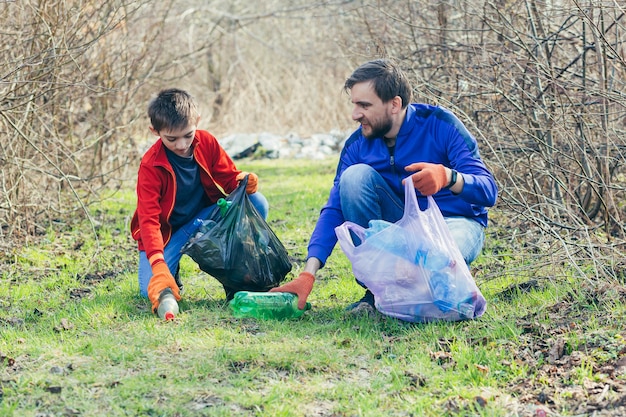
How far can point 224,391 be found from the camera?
2941 mm

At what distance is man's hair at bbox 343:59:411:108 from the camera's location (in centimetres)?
383

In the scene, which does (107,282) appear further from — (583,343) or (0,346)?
(583,343)

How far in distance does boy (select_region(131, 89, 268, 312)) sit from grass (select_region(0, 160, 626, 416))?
9.1 inches

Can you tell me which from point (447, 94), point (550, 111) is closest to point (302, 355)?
point (550, 111)

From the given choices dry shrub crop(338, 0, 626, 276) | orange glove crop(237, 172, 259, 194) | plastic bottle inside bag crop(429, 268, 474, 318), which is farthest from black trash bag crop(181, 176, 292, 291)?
dry shrub crop(338, 0, 626, 276)

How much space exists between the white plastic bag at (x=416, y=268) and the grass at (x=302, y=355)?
3.3 inches

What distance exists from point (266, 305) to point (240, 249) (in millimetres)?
373

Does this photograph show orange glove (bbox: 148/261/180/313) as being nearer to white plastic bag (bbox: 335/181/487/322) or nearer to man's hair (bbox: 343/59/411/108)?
white plastic bag (bbox: 335/181/487/322)

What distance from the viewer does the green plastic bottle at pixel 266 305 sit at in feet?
12.6

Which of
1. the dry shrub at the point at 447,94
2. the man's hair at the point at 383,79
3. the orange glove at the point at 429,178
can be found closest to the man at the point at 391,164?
the man's hair at the point at 383,79

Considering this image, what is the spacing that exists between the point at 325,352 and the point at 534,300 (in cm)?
116

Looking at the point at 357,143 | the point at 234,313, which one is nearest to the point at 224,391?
the point at 234,313

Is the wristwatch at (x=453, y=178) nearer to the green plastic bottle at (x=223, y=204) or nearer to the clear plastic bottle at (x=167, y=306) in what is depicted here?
the green plastic bottle at (x=223, y=204)

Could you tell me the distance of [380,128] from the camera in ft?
12.8
